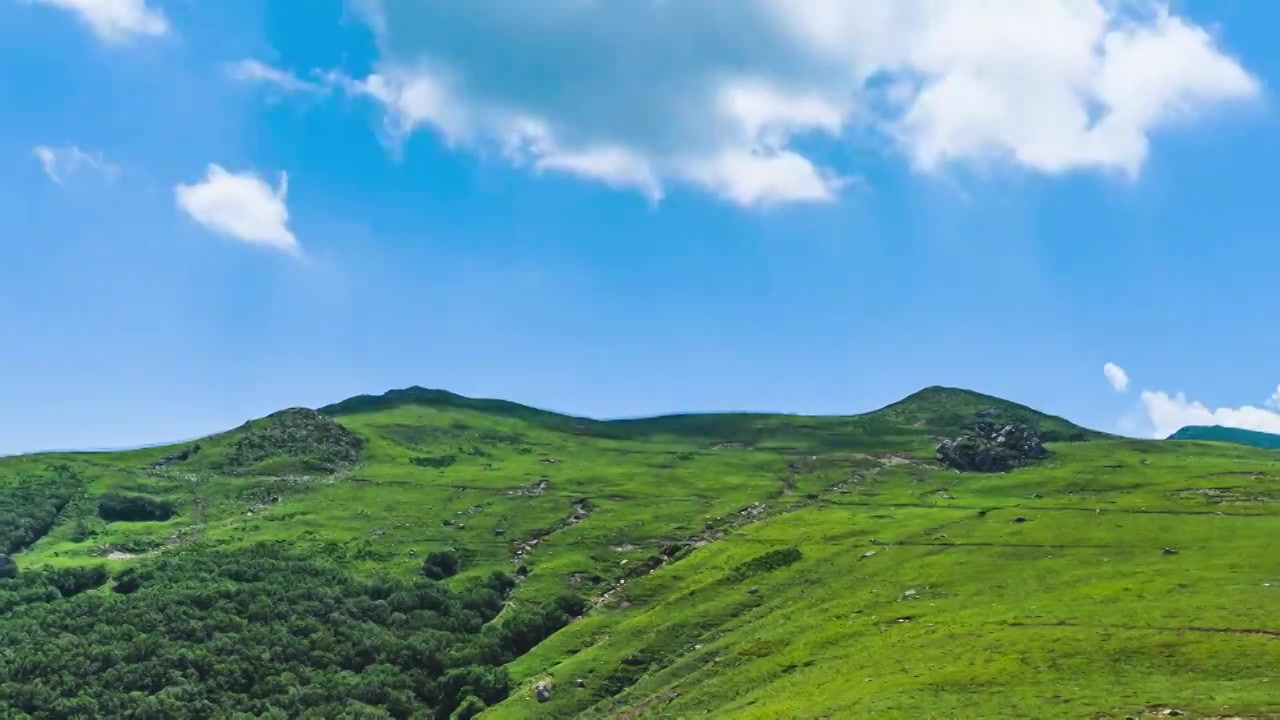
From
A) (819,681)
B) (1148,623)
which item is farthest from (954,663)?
(1148,623)

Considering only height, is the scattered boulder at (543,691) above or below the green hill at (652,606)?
below

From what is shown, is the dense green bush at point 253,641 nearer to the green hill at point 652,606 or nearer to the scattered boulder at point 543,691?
the green hill at point 652,606

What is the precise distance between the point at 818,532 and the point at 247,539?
4115 inches

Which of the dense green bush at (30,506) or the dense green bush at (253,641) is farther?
the dense green bush at (30,506)

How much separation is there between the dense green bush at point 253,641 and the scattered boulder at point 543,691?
6265 mm

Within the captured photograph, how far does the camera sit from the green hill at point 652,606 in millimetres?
77438

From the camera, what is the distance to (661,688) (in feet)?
324

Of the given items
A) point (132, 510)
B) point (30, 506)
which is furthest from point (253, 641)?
point (30, 506)

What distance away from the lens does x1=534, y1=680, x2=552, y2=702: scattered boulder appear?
10194 centimetres

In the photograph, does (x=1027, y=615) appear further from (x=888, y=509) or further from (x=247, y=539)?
(x=247, y=539)

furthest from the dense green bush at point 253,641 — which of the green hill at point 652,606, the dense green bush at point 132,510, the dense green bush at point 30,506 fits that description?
the dense green bush at point 132,510

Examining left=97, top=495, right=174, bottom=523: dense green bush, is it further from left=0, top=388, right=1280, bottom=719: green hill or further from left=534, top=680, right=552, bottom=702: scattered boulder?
left=534, top=680, right=552, bottom=702: scattered boulder

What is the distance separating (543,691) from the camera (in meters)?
103

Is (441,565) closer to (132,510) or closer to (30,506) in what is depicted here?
(132,510)
